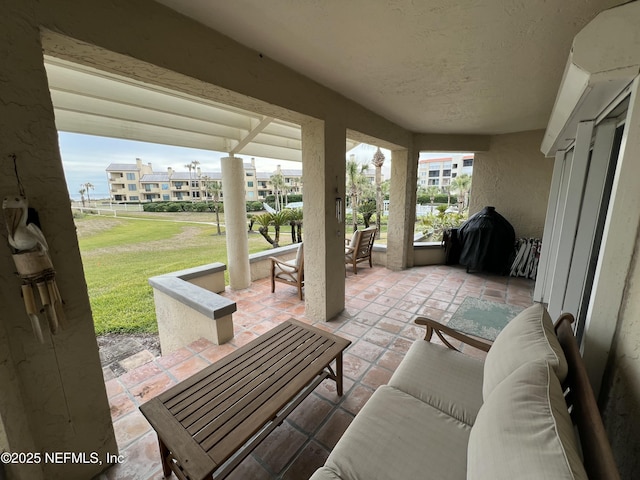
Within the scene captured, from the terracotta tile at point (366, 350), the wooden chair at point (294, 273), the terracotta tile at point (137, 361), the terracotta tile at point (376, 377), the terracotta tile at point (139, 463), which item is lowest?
the terracotta tile at point (137, 361)

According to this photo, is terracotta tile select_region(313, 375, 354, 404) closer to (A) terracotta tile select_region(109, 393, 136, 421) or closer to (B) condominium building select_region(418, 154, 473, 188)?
(A) terracotta tile select_region(109, 393, 136, 421)

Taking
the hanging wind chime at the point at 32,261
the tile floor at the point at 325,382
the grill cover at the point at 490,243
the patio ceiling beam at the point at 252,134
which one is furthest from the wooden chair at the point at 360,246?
the hanging wind chime at the point at 32,261

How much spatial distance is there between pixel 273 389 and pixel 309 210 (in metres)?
1.96

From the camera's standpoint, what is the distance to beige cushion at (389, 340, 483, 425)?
1.35 metres

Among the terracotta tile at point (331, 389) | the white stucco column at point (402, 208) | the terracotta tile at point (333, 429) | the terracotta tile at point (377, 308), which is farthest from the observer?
the white stucco column at point (402, 208)

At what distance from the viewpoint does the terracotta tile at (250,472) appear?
1.41m

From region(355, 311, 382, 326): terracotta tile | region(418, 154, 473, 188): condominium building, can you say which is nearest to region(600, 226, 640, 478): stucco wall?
region(355, 311, 382, 326): terracotta tile

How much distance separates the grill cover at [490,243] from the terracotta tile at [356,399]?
3.76 meters

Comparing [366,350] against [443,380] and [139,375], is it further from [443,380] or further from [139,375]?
[139,375]

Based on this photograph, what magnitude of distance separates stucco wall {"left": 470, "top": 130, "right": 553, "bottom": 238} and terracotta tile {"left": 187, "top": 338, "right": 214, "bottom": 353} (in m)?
5.53

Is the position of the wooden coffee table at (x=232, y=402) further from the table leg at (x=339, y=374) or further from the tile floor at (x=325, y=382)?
the tile floor at (x=325, y=382)

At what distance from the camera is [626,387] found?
1.00m

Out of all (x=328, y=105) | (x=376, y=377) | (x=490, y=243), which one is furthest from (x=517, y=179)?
(x=376, y=377)

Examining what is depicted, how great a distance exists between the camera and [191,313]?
2.87 metres
